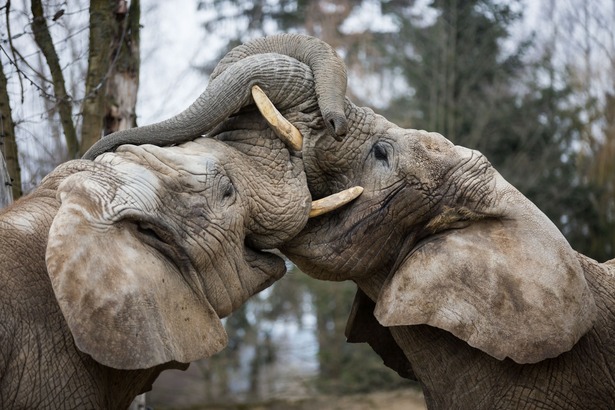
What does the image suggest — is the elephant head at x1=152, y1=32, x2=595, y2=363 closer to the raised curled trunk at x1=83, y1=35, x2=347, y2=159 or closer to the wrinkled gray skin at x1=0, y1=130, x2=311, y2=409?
the raised curled trunk at x1=83, y1=35, x2=347, y2=159

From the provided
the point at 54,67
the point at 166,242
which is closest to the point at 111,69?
the point at 54,67

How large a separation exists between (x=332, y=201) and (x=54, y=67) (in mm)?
2047

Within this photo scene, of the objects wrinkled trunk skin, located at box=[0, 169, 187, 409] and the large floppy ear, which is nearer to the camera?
wrinkled trunk skin, located at box=[0, 169, 187, 409]

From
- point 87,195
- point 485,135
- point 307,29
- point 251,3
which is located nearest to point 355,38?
point 307,29

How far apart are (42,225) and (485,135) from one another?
36.4ft

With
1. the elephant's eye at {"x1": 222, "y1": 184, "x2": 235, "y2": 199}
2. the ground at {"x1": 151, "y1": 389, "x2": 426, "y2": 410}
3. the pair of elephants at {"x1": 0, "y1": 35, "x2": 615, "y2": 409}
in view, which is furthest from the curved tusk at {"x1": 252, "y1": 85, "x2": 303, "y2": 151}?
the ground at {"x1": 151, "y1": 389, "x2": 426, "y2": 410}

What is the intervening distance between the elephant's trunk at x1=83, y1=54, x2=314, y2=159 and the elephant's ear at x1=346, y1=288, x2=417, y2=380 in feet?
4.80

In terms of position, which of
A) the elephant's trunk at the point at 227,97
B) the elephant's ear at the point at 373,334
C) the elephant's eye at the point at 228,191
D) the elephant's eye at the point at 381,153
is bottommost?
the elephant's ear at the point at 373,334

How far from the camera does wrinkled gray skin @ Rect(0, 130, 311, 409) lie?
11.9ft

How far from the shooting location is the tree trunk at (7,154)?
187 inches

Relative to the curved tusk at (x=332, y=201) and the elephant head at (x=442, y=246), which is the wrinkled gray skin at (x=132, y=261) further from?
the elephant head at (x=442, y=246)

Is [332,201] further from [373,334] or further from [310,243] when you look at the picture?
[373,334]

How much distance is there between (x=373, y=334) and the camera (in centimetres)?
558

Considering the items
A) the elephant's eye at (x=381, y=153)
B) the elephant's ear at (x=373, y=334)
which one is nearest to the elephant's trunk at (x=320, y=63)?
the elephant's eye at (x=381, y=153)
